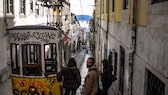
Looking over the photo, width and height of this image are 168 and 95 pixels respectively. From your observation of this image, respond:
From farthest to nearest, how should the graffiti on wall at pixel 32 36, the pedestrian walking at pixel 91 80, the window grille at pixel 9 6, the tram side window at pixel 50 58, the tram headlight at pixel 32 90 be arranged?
1. the window grille at pixel 9 6
2. the tram side window at pixel 50 58
3. the graffiti on wall at pixel 32 36
4. the tram headlight at pixel 32 90
5. the pedestrian walking at pixel 91 80

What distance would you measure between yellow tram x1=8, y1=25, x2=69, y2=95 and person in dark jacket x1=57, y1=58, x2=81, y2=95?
63.4 inches

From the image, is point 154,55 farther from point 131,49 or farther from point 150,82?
point 131,49

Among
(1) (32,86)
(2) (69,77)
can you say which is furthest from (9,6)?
(2) (69,77)

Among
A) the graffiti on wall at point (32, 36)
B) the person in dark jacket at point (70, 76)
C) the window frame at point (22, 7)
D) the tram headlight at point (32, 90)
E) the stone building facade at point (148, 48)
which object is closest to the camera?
the stone building facade at point (148, 48)

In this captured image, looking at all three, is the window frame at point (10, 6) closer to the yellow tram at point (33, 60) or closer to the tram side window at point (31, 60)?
the yellow tram at point (33, 60)

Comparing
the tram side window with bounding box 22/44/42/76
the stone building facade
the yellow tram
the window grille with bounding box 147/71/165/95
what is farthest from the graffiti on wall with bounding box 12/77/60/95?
the window grille with bounding box 147/71/165/95

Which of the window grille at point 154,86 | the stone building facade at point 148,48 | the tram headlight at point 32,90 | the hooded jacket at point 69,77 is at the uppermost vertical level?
the stone building facade at point 148,48

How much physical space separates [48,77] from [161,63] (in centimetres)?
575

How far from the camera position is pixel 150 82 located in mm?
6504

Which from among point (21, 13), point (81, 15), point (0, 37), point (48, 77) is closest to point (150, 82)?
point (48, 77)

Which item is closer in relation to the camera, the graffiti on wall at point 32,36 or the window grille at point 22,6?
the graffiti on wall at point 32,36

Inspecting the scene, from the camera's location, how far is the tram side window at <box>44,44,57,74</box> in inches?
419

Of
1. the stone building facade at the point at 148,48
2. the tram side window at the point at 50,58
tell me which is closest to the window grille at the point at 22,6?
the tram side window at the point at 50,58

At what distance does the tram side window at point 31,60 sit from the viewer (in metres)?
10.6
